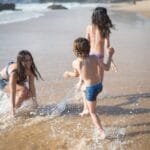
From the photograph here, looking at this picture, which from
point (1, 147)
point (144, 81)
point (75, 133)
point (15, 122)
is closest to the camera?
point (1, 147)

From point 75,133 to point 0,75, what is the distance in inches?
62.5

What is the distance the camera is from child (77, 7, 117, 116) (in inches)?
247

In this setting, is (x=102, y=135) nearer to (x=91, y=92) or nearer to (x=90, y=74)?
(x=91, y=92)

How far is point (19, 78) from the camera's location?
634cm

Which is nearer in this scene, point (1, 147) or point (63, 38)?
point (1, 147)

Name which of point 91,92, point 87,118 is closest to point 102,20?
point 91,92

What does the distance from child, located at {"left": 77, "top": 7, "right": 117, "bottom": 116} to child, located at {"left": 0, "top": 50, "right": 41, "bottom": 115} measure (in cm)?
85

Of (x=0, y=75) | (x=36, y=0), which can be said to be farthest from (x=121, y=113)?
(x=36, y=0)

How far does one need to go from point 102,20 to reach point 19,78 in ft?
4.61

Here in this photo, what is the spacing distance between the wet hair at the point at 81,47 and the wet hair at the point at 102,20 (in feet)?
3.42

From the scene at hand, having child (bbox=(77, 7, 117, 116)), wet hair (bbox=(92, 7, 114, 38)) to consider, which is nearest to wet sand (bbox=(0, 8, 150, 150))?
child (bbox=(77, 7, 117, 116))

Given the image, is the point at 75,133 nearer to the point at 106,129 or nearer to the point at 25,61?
the point at 106,129

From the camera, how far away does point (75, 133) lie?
565cm

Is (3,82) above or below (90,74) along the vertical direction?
below
